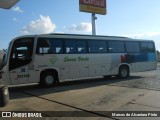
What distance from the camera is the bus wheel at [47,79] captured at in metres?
15.5

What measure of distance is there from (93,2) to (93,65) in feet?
53.8

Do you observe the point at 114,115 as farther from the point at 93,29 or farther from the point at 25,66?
the point at 93,29

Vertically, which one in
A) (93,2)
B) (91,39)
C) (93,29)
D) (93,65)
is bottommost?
(93,65)

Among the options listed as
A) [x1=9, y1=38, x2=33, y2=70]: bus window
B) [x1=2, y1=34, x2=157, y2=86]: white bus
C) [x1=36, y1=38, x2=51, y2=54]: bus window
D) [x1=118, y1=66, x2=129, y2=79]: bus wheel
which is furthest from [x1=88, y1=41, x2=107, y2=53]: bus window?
[x1=9, y1=38, x2=33, y2=70]: bus window

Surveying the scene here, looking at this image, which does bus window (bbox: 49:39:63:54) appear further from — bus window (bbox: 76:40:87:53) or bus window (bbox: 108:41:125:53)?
bus window (bbox: 108:41:125:53)

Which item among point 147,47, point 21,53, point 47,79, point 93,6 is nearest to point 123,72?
point 147,47

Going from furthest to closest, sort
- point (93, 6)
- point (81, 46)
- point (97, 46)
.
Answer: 1. point (93, 6)
2. point (97, 46)
3. point (81, 46)

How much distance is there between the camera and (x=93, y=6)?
32562 mm

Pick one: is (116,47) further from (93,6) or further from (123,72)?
(93,6)

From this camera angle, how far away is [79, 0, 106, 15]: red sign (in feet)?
103

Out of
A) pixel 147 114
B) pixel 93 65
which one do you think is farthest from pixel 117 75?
pixel 147 114

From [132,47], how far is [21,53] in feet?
30.2

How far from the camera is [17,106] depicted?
10.1 m

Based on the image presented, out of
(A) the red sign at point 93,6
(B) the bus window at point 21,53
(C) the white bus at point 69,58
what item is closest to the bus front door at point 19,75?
(C) the white bus at point 69,58
